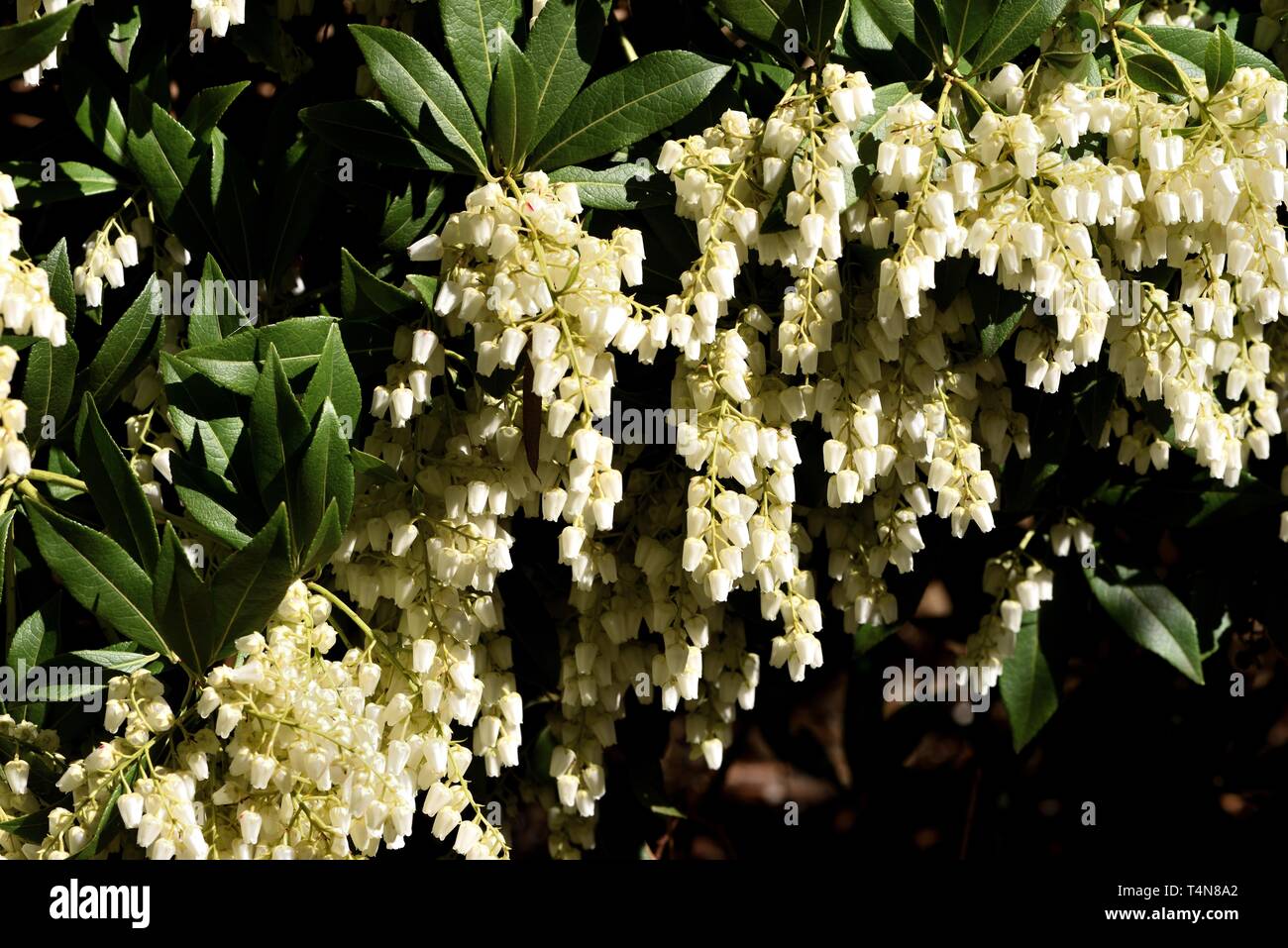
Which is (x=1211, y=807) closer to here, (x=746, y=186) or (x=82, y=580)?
(x=746, y=186)

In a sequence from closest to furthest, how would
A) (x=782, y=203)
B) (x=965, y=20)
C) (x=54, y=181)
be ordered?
(x=782, y=203) → (x=965, y=20) → (x=54, y=181)

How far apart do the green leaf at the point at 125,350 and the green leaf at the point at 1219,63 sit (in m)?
1.50

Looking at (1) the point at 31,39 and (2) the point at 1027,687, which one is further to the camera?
(2) the point at 1027,687

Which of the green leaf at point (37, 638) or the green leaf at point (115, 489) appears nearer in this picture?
the green leaf at point (115, 489)

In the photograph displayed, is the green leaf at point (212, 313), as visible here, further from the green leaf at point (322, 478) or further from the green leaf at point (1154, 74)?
the green leaf at point (1154, 74)

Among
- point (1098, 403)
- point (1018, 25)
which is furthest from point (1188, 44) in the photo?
point (1098, 403)

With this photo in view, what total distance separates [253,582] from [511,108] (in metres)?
0.71

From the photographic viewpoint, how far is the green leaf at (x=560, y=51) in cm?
168

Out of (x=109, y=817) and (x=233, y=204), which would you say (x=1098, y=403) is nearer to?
(x=233, y=204)

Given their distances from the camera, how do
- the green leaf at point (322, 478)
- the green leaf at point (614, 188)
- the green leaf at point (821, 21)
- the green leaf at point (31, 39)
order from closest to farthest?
1. the green leaf at point (31, 39)
2. the green leaf at point (322, 478)
3. the green leaf at point (821, 21)
4. the green leaf at point (614, 188)

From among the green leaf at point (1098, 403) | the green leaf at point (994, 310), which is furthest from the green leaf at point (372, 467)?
the green leaf at point (1098, 403)

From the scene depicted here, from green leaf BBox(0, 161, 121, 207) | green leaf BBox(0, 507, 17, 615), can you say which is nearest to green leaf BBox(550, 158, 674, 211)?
green leaf BBox(0, 161, 121, 207)

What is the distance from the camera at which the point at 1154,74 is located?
5.50ft

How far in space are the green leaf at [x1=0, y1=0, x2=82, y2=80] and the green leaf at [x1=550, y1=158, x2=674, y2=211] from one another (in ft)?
2.12
